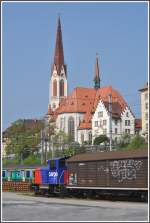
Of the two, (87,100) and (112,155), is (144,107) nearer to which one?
(87,100)

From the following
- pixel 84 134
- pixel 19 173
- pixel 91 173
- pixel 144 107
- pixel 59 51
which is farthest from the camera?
pixel 59 51

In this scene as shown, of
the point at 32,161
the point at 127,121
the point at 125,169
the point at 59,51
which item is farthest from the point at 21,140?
the point at 59,51

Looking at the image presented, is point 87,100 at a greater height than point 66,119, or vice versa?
point 87,100

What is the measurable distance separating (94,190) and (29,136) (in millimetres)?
63318

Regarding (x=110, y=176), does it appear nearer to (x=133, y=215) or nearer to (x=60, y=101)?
(x=133, y=215)

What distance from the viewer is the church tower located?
16288 cm

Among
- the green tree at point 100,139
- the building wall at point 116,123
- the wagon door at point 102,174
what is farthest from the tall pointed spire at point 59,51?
the wagon door at point 102,174

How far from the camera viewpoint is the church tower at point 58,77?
16288 centimetres

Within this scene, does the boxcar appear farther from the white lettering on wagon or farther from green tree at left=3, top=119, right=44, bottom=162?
green tree at left=3, top=119, right=44, bottom=162

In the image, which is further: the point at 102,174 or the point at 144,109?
the point at 144,109

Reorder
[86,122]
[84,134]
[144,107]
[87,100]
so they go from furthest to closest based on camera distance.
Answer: [87,100], [86,122], [84,134], [144,107]

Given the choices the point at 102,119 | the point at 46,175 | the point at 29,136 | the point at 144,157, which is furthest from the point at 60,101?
the point at 144,157

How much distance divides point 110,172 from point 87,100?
368 ft

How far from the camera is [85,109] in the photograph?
13488 centimetres
